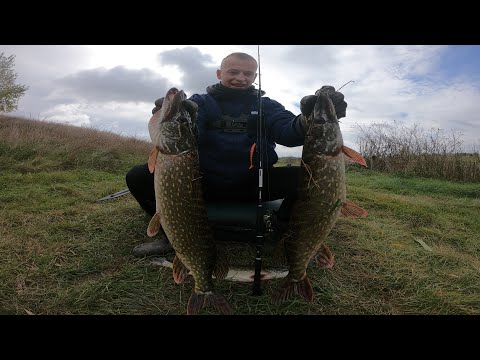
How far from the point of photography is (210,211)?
133 inches

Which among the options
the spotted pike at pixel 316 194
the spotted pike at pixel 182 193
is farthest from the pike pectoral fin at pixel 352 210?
the spotted pike at pixel 182 193

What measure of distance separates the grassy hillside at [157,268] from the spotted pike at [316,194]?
46 centimetres

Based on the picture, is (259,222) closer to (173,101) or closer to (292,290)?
(292,290)

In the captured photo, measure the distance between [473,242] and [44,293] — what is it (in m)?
5.28

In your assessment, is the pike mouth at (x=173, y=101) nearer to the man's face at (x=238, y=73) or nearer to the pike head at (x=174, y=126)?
the pike head at (x=174, y=126)

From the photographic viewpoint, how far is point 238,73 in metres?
3.39

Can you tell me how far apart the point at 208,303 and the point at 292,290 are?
0.62 metres

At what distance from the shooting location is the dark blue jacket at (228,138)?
330 centimetres

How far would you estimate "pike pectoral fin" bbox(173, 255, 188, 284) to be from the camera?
269 cm

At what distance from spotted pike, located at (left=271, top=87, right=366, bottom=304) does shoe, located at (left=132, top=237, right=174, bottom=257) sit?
1.44 metres

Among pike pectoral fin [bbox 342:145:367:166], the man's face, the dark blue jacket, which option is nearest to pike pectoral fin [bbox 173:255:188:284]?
the dark blue jacket

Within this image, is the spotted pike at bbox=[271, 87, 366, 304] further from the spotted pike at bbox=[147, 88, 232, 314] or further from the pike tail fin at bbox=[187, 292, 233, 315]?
the spotted pike at bbox=[147, 88, 232, 314]

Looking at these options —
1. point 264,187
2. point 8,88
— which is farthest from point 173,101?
point 8,88

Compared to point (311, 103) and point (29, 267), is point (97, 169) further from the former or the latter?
point (311, 103)
